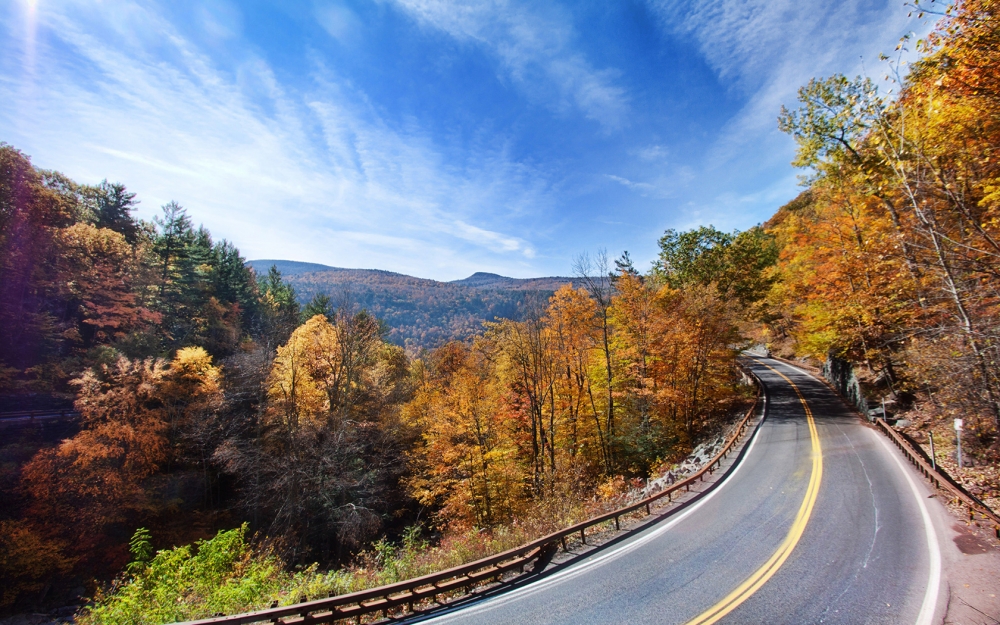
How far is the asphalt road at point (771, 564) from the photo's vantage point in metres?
6.12

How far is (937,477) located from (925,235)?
24.2ft

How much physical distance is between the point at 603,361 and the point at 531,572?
14167 mm

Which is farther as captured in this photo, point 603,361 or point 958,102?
point 603,361

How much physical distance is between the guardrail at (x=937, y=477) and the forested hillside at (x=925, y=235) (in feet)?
1.86

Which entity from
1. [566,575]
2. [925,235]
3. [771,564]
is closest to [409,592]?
[566,575]

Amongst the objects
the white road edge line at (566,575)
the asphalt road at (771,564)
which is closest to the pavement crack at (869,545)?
the asphalt road at (771,564)

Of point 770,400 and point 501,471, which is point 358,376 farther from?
point 770,400

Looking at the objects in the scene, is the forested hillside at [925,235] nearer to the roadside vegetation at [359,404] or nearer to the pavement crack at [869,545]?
the roadside vegetation at [359,404]

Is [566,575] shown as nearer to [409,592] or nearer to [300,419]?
[409,592]

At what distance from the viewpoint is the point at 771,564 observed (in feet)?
24.3

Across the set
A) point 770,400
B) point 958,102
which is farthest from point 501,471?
point 958,102

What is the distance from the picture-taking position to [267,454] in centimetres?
1911

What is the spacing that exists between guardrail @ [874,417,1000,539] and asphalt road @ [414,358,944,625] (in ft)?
1.79

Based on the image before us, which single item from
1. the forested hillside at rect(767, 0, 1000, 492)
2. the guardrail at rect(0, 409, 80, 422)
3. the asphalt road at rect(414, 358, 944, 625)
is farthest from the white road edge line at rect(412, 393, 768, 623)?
the guardrail at rect(0, 409, 80, 422)
